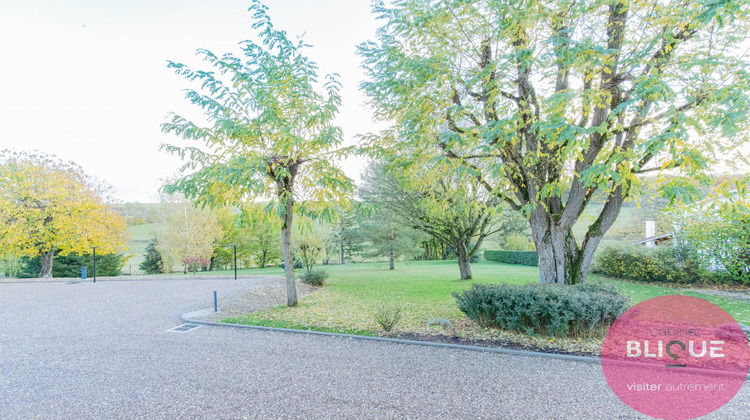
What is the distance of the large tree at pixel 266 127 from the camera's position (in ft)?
21.0

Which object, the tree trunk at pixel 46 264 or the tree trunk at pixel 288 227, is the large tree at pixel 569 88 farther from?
the tree trunk at pixel 46 264

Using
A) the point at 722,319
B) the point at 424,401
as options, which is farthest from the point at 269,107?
the point at 722,319

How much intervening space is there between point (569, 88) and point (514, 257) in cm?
2162

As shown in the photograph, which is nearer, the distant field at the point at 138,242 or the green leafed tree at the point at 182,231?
the green leafed tree at the point at 182,231

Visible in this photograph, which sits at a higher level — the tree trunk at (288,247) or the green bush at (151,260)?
the tree trunk at (288,247)

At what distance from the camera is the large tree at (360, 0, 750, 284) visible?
3975 millimetres

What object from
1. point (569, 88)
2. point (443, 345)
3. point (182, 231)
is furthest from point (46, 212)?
point (569, 88)

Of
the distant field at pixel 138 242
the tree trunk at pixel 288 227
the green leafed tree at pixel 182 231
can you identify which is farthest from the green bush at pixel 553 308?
the distant field at pixel 138 242

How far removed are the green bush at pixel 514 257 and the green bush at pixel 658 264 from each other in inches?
281

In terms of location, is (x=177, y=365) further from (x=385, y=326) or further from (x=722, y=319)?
(x=722, y=319)

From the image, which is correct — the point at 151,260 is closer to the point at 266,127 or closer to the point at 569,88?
the point at 266,127

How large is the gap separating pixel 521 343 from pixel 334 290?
25.0 ft

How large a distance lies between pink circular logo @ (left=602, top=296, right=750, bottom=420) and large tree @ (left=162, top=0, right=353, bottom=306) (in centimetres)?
496

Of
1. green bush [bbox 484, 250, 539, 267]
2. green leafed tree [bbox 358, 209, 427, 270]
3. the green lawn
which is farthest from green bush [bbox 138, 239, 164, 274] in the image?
green bush [bbox 484, 250, 539, 267]
